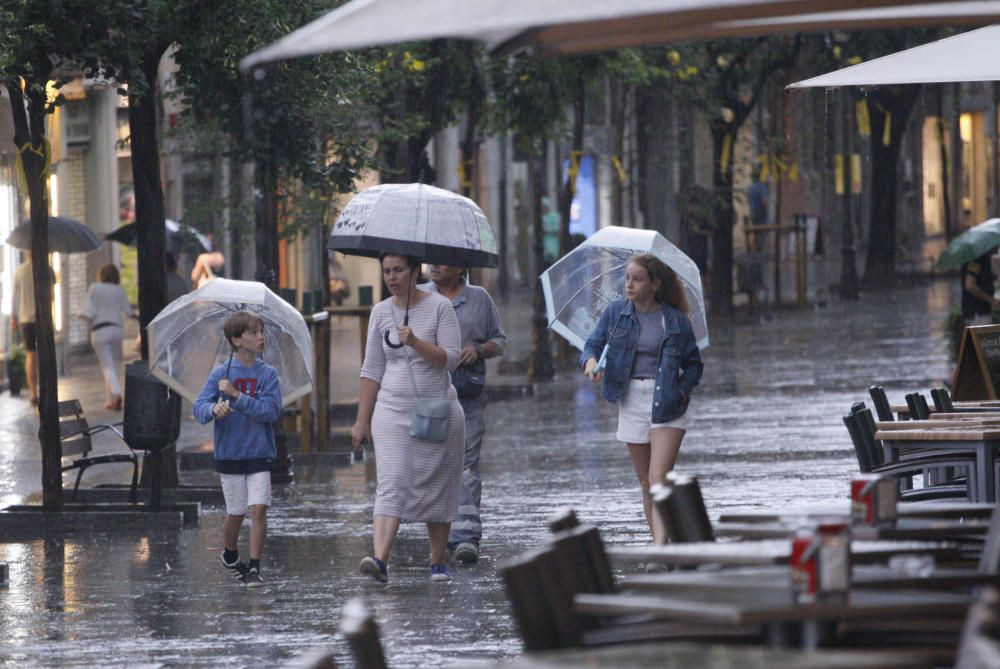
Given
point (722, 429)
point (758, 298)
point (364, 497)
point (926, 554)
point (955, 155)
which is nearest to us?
point (926, 554)

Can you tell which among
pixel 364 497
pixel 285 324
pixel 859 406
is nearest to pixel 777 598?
pixel 859 406

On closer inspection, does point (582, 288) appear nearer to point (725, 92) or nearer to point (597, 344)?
point (597, 344)

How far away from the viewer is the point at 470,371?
11.6m

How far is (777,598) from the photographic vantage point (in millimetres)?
5188

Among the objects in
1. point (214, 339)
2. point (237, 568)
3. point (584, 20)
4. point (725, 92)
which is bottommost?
point (237, 568)

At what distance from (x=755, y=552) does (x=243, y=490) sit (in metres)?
5.56

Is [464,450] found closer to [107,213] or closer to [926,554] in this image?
[926,554]

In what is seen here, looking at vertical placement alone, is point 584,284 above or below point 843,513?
above

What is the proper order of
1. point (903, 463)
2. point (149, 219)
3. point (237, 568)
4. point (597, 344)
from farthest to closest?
point (149, 219) < point (597, 344) < point (237, 568) < point (903, 463)

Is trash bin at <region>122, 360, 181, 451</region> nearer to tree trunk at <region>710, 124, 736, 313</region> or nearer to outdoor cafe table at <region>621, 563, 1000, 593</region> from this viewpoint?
outdoor cafe table at <region>621, 563, 1000, 593</region>

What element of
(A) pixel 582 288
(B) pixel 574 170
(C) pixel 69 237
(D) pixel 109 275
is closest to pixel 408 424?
(A) pixel 582 288

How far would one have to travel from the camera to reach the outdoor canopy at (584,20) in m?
5.13

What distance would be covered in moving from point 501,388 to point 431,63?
→ 12.7 ft

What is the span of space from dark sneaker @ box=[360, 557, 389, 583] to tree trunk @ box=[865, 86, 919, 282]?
102 feet
